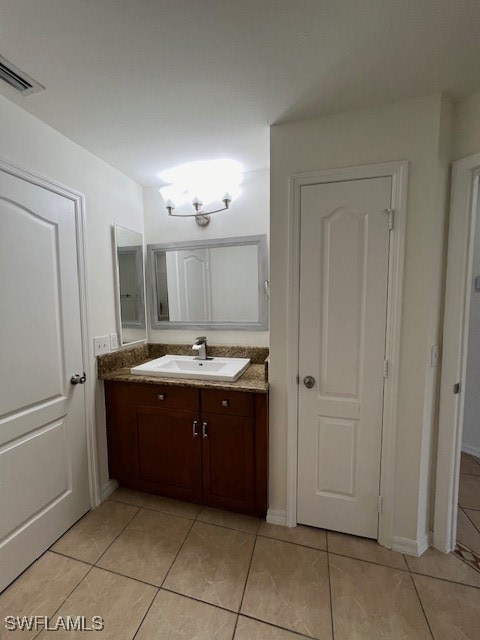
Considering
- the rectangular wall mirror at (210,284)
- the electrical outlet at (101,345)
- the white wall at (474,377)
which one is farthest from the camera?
the white wall at (474,377)

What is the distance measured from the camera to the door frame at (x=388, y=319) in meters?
1.36

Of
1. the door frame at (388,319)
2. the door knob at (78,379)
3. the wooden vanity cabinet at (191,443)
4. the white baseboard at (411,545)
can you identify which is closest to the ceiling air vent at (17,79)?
the door frame at (388,319)

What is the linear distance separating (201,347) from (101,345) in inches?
26.8

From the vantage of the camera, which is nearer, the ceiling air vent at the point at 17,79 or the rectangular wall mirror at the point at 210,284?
the ceiling air vent at the point at 17,79

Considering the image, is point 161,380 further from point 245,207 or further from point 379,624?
point 379,624

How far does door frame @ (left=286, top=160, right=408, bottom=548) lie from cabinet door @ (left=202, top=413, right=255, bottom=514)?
235mm

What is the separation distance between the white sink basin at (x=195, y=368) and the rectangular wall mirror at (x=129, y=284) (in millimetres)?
303

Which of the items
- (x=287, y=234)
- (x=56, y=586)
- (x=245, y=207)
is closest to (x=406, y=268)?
(x=287, y=234)

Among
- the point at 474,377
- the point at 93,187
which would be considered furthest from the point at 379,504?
the point at 93,187

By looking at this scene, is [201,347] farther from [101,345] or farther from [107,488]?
[107,488]

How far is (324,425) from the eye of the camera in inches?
61.4

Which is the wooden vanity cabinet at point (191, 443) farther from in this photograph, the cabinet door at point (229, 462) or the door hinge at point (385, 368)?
the door hinge at point (385, 368)

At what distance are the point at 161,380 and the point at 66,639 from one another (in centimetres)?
111

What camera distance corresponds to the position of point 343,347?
4.91 feet
